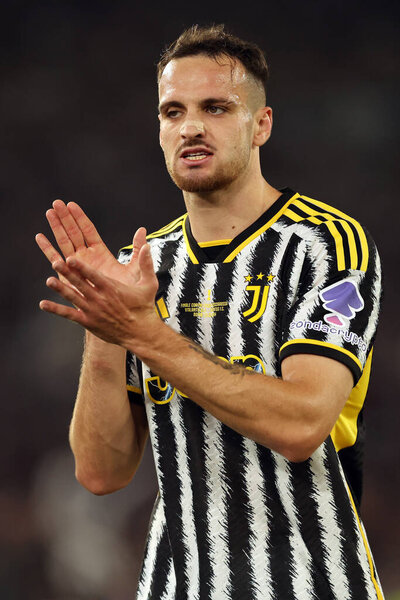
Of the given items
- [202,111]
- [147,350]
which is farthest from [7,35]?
[147,350]

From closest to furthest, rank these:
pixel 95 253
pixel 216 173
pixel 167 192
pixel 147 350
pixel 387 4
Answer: pixel 147 350 → pixel 95 253 → pixel 216 173 → pixel 387 4 → pixel 167 192

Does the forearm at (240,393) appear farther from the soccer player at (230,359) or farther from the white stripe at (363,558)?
the white stripe at (363,558)

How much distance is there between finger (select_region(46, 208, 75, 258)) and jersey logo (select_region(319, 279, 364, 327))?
54 centimetres

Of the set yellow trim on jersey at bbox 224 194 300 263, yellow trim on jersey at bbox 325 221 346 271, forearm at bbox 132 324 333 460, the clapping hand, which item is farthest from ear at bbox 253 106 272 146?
forearm at bbox 132 324 333 460

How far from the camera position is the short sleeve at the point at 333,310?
1602mm

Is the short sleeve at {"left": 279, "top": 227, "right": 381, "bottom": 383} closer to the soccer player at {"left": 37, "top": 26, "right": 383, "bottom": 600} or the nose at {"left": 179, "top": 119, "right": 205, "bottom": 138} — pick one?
the soccer player at {"left": 37, "top": 26, "right": 383, "bottom": 600}

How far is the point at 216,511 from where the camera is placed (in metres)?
1.74

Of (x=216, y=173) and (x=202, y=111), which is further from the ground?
(x=202, y=111)

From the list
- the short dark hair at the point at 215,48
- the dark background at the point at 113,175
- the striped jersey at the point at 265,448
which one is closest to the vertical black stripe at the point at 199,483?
the striped jersey at the point at 265,448

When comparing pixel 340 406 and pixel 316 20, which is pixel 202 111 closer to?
pixel 340 406

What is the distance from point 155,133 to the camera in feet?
14.2

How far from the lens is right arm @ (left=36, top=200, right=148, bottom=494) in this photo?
5.45 ft

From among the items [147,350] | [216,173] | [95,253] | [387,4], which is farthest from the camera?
[387,4]

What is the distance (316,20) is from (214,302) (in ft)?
9.02
